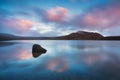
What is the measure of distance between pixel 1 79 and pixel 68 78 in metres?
4.95

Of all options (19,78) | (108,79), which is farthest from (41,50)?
(108,79)

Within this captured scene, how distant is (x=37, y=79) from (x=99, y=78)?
15.1ft

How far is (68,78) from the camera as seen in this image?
8.60m

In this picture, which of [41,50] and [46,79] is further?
[41,50]

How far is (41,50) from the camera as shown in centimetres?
2623

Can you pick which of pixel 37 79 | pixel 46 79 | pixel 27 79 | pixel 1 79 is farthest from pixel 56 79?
pixel 1 79

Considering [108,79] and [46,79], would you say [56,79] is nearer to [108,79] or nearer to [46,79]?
[46,79]

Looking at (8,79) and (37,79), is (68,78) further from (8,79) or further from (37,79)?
(8,79)

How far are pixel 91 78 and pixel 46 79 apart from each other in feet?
11.0

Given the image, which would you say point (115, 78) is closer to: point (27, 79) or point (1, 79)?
point (27, 79)

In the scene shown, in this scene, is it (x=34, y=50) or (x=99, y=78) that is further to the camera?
(x=34, y=50)

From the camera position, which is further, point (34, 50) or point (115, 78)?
point (34, 50)

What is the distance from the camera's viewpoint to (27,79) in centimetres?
837

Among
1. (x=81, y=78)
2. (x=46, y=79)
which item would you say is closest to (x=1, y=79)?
(x=46, y=79)
